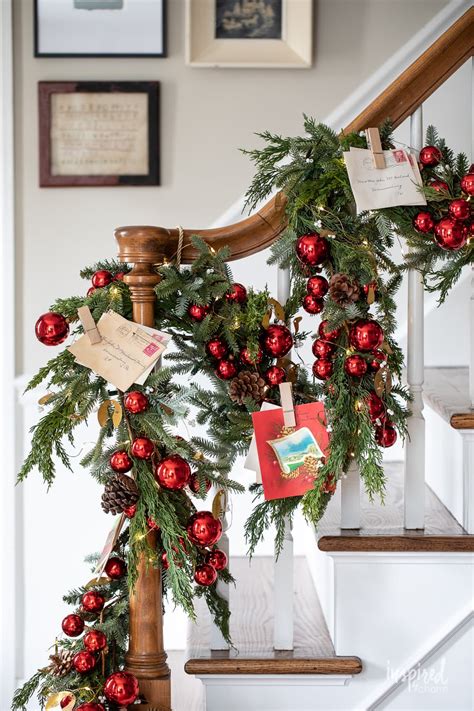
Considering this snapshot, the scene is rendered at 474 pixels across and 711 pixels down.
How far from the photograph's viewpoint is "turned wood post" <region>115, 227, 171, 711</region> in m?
1.32

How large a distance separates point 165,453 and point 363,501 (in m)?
0.56

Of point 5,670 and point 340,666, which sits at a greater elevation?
point 340,666

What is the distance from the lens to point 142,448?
1.25 m

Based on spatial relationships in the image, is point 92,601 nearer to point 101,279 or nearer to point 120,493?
point 120,493

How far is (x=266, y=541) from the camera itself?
7.97 feet

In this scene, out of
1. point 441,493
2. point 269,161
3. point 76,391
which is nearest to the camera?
point 76,391

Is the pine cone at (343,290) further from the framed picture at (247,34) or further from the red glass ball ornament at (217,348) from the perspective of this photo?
the framed picture at (247,34)

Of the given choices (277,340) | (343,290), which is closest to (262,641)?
(277,340)

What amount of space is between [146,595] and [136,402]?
34 centimetres

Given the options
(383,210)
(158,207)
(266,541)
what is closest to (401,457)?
(266,541)

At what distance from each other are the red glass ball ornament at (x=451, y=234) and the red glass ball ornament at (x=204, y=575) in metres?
0.66

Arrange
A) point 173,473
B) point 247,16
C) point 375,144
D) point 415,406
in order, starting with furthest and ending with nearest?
1. point 247,16
2. point 415,406
3. point 375,144
4. point 173,473

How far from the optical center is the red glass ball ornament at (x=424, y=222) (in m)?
1.33

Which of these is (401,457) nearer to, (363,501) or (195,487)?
(363,501)
